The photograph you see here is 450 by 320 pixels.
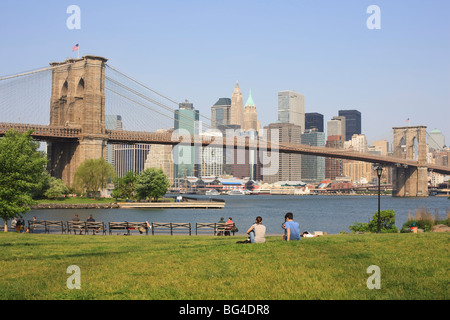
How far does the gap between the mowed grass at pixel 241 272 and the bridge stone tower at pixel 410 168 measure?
113 m

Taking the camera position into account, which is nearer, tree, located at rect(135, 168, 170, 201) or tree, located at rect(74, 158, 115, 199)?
tree, located at rect(74, 158, 115, 199)

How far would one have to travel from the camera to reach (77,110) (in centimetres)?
7750

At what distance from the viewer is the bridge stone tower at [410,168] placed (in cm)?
12194

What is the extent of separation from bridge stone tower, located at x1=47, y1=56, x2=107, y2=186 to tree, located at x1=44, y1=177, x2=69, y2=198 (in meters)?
5.56

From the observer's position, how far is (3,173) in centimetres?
2661

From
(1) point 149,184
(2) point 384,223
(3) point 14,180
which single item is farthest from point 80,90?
(2) point 384,223

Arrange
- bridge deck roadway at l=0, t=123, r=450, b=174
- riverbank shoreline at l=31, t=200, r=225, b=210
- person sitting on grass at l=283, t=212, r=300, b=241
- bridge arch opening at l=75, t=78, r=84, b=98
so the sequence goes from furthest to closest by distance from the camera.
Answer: bridge arch opening at l=75, t=78, r=84, b=98 < bridge deck roadway at l=0, t=123, r=450, b=174 < riverbank shoreline at l=31, t=200, r=225, b=210 < person sitting on grass at l=283, t=212, r=300, b=241

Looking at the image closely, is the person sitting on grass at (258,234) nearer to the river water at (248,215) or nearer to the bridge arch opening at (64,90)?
the river water at (248,215)

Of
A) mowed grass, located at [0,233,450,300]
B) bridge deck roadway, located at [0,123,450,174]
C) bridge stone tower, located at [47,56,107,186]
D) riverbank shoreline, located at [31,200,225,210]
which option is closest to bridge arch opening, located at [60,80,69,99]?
bridge stone tower, located at [47,56,107,186]

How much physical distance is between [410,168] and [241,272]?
121 metres

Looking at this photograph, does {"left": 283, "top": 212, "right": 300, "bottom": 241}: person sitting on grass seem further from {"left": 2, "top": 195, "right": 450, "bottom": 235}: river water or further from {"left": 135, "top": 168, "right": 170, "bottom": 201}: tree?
{"left": 135, "top": 168, "right": 170, "bottom": 201}: tree

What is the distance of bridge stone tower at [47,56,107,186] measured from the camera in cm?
7469

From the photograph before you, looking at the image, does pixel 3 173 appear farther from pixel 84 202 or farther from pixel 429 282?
pixel 84 202

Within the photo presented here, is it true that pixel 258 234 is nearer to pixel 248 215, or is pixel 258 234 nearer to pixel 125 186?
pixel 248 215
